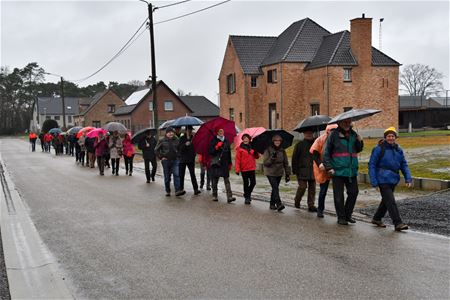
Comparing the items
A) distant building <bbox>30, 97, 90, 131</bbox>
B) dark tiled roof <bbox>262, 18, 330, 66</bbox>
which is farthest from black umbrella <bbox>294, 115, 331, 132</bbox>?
distant building <bbox>30, 97, 90, 131</bbox>

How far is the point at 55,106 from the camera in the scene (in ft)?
350

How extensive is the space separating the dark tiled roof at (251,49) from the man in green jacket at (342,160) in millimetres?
34254

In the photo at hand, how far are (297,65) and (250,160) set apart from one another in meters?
29.7

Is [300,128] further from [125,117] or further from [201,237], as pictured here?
[125,117]

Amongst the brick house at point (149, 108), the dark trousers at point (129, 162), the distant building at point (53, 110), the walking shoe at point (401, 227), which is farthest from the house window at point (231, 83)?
the distant building at point (53, 110)

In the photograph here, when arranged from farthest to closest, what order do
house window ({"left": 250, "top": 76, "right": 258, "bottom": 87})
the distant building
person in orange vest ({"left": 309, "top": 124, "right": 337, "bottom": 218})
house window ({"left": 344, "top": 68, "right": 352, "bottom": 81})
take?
the distant building → house window ({"left": 250, "top": 76, "right": 258, "bottom": 87}) → house window ({"left": 344, "top": 68, "right": 352, "bottom": 81}) → person in orange vest ({"left": 309, "top": 124, "right": 337, "bottom": 218})

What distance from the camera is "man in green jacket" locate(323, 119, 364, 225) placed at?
9133mm

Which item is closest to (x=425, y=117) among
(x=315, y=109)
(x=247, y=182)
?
(x=315, y=109)

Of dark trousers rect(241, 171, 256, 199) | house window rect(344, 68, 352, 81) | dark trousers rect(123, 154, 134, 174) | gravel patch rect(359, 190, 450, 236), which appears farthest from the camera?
house window rect(344, 68, 352, 81)

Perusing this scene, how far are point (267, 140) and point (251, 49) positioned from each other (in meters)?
34.4

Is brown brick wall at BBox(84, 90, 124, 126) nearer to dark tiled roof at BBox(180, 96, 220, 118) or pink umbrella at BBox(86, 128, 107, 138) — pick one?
dark tiled roof at BBox(180, 96, 220, 118)

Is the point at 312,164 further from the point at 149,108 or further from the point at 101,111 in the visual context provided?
the point at 101,111

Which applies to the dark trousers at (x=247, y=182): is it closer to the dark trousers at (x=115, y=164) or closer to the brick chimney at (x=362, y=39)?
the dark trousers at (x=115, y=164)

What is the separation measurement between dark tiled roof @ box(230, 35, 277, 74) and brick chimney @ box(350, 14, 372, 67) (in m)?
8.71
